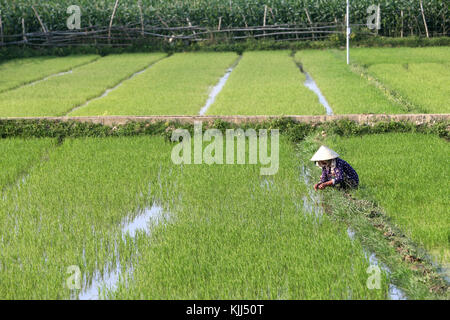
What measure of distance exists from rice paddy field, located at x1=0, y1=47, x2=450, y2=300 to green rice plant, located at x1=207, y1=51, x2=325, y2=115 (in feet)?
0.19

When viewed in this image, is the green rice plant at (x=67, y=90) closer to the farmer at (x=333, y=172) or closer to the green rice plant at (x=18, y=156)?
the green rice plant at (x=18, y=156)

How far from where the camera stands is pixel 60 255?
151 inches

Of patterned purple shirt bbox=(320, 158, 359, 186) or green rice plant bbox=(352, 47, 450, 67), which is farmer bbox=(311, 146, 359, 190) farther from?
green rice plant bbox=(352, 47, 450, 67)

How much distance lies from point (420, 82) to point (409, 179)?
6009 millimetres

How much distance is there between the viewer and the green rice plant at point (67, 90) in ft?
30.0

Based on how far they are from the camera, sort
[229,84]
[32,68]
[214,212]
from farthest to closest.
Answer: [32,68]
[229,84]
[214,212]

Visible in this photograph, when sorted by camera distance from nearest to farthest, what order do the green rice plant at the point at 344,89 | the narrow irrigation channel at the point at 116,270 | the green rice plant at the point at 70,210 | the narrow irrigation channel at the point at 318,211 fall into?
the narrow irrigation channel at the point at 318,211 → the narrow irrigation channel at the point at 116,270 → the green rice plant at the point at 70,210 → the green rice plant at the point at 344,89

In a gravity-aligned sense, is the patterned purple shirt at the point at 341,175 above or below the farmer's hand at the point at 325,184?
above

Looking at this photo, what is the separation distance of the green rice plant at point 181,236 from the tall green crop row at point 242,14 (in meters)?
15.3

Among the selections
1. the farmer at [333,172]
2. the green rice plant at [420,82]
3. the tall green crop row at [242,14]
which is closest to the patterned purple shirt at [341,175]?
the farmer at [333,172]

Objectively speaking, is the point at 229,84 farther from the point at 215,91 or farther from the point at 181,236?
the point at 181,236

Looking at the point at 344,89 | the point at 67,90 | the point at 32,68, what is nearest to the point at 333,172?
the point at 344,89

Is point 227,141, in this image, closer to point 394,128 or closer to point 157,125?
point 157,125

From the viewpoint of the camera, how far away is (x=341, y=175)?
4840 millimetres
